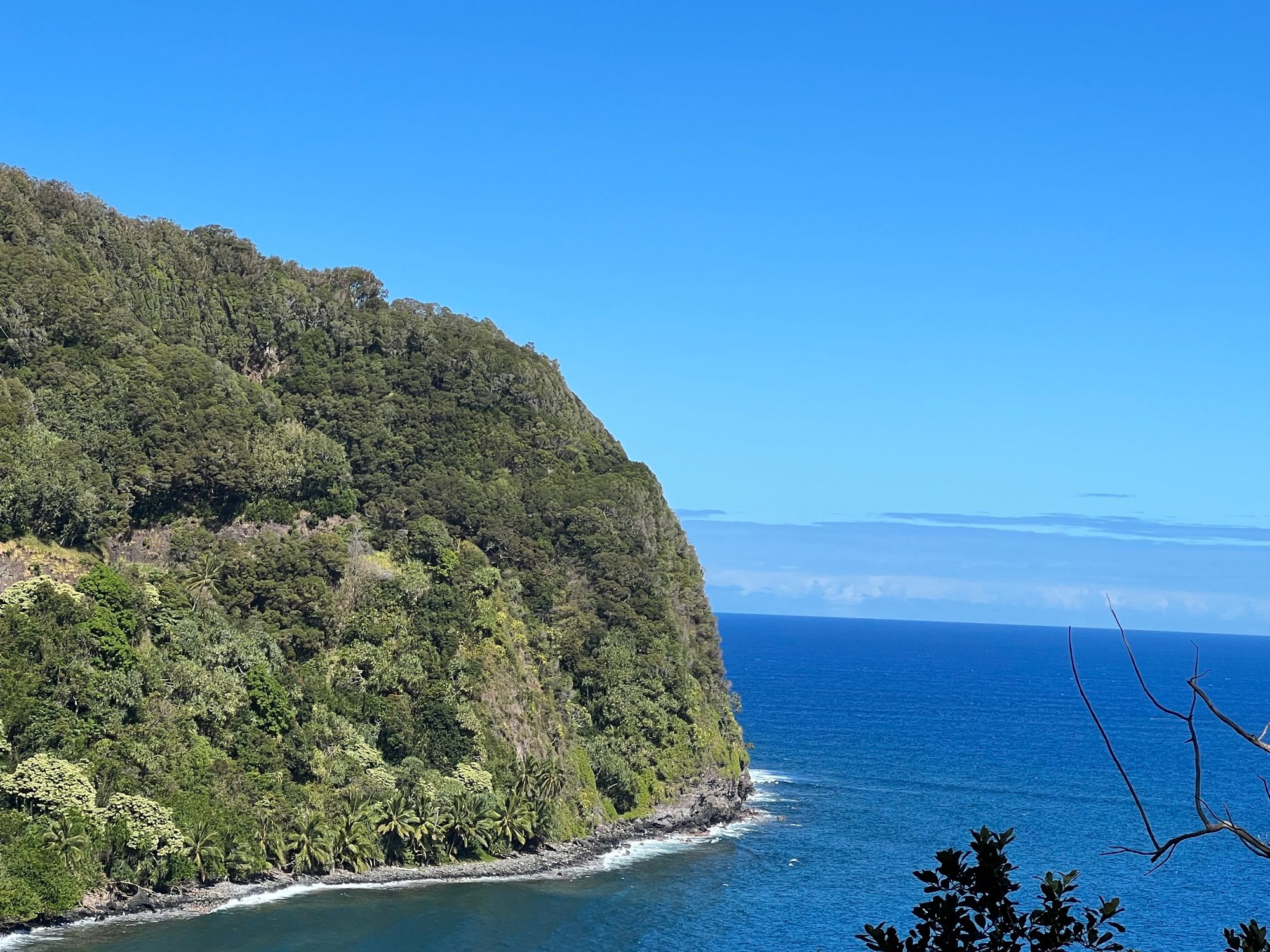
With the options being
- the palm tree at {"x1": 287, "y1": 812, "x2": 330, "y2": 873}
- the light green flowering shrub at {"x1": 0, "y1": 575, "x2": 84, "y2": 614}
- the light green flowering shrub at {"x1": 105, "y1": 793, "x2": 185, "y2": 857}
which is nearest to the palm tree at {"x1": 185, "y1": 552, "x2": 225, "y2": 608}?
the light green flowering shrub at {"x1": 0, "y1": 575, "x2": 84, "y2": 614}

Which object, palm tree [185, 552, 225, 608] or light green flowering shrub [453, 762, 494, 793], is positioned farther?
palm tree [185, 552, 225, 608]

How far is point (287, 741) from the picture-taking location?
6938cm

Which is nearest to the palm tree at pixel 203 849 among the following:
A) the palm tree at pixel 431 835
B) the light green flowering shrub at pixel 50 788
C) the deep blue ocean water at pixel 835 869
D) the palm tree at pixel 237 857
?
the palm tree at pixel 237 857

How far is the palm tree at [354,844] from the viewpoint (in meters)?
66.5

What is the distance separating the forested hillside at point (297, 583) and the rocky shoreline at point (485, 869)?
0.87 meters

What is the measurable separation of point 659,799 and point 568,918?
21.2 metres

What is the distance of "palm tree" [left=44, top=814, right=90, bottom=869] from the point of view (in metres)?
56.1

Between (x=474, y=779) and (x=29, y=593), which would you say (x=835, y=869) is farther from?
(x=29, y=593)

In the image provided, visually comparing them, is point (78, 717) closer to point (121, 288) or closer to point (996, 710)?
point (121, 288)

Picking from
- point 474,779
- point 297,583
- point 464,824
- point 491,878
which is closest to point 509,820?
point 464,824

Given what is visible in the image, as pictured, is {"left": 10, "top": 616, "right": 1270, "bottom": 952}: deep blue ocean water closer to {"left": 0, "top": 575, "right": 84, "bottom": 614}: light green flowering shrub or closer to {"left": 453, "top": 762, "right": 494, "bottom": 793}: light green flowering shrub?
{"left": 453, "top": 762, "right": 494, "bottom": 793}: light green flowering shrub

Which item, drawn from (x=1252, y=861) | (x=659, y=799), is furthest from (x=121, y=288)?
(x=1252, y=861)

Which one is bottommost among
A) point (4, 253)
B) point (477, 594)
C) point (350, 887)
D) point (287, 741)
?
point (350, 887)

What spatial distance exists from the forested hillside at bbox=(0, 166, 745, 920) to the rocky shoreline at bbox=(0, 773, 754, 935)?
2.84 feet
